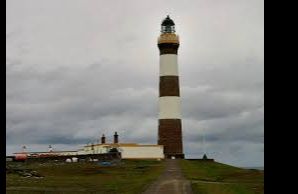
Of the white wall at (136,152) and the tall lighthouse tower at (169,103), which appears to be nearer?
the tall lighthouse tower at (169,103)

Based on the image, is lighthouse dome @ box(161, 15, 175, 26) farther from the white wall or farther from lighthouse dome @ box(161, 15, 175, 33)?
the white wall

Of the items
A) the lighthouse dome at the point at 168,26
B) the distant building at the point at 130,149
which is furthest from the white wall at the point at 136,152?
the lighthouse dome at the point at 168,26

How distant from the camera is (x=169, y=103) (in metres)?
66.0

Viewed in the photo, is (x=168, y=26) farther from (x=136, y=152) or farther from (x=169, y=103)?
(x=136, y=152)

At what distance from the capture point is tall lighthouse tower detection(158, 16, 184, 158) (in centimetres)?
6556

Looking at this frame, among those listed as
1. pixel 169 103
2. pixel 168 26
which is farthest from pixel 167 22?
pixel 169 103

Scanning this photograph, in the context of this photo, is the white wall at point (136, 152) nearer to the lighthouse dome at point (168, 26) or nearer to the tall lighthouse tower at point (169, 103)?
the tall lighthouse tower at point (169, 103)

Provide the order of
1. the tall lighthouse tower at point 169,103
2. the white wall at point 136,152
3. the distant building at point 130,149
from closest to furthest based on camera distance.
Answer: the tall lighthouse tower at point 169,103 → the distant building at point 130,149 → the white wall at point 136,152

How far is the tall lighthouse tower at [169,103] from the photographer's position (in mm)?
65562

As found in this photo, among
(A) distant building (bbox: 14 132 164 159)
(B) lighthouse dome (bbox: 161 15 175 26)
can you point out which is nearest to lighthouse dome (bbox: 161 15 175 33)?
(B) lighthouse dome (bbox: 161 15 175 26)

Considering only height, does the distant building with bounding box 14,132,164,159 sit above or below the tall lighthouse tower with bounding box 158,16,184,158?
below

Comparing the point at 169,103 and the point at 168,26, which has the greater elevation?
the point at 168,26
